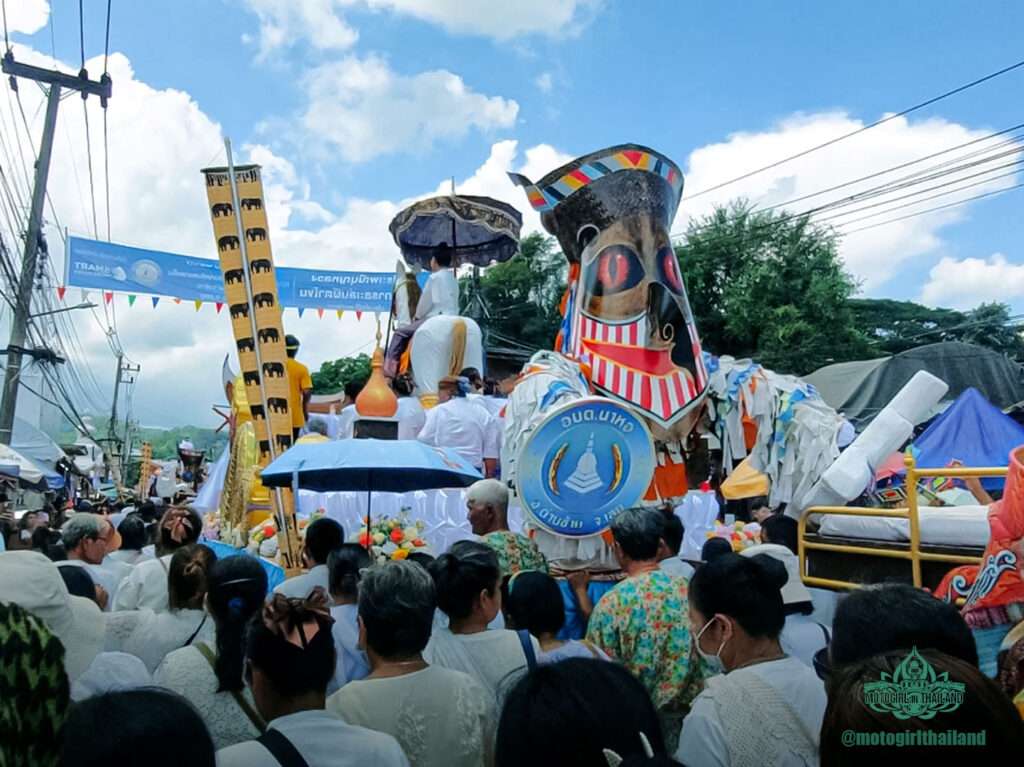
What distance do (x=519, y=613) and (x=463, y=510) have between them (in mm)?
5348

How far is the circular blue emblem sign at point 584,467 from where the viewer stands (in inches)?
198

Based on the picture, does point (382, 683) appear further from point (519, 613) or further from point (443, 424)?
point (443, 424)

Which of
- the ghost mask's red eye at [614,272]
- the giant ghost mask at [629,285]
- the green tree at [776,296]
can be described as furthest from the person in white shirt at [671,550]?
the green tree at [776,296]

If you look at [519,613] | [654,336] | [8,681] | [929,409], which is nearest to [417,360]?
[654,336]

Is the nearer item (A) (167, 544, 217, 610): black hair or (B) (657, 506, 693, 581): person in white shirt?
(A) (167, 544, 217, 610): black hair

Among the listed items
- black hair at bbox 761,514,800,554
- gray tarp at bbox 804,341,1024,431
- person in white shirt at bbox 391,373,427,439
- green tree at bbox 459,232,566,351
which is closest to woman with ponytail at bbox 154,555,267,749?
black hair at bbox 761,514,800,554

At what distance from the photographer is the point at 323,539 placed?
4.11 meters

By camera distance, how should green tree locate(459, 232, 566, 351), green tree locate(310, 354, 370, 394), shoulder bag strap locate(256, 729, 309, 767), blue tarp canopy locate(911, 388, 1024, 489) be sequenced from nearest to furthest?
1. shoulder bag strap locate(256, 729, 309, 767)
2. blue tarp canopy locate(911, 388, 1024, 489)
3. green tree locate(459, 232, 566, 351)
4. green tree locate(310, 354, 370, 394)

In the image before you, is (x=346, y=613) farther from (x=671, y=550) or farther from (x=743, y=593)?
(x=743, y=593)

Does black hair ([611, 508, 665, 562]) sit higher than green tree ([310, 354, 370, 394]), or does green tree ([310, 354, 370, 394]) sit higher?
green tree ([310, 354, 370, 394])

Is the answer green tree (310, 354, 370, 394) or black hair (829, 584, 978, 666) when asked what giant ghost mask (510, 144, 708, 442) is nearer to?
black hair (829, 584, 978, 666)

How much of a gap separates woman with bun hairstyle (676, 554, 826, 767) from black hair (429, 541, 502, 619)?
726 mm

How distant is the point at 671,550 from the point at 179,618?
200 cm

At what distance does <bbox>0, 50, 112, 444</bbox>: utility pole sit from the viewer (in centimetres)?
1537
